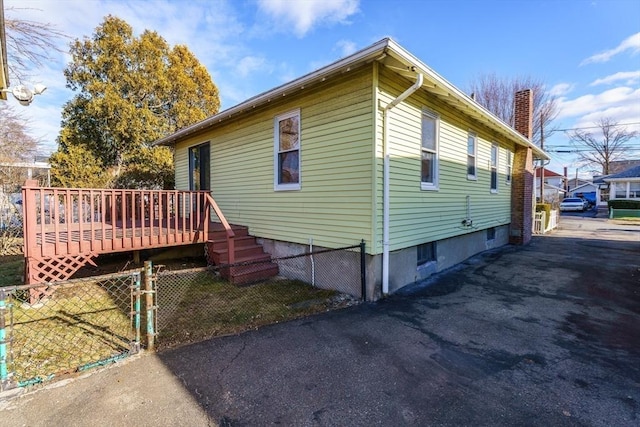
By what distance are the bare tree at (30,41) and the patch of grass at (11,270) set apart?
467 centimetres

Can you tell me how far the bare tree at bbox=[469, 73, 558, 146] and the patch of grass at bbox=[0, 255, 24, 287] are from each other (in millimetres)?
27399

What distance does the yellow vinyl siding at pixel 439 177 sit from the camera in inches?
215

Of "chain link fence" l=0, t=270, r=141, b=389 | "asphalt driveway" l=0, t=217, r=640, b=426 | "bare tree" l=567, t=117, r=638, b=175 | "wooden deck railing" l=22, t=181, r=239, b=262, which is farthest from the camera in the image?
"bare tree" l=567, t=117, r=638, b=175

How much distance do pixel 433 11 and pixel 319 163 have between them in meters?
5.96

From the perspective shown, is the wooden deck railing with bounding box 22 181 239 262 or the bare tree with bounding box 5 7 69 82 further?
the bare tree with bounding box 5 7 69 82

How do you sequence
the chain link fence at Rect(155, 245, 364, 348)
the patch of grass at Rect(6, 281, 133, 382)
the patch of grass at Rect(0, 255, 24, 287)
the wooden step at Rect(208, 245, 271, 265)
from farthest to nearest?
the wooden step at Rect(208, 245, 271, 265)
the patch of grass at Rect(0, 255, 24, 287)
the chain link fence at Rect(155, 245, 364, 348)
the patch of grass at Rect(6, 281, 133, 382)

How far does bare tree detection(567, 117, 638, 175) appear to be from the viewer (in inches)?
1441

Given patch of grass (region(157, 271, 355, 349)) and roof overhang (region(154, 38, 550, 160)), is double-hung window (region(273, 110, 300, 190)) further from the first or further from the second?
patch of grass (region(157, 271, 355, 349))

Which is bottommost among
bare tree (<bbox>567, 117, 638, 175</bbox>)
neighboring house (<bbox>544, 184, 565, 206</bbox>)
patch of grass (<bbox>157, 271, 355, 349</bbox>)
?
patch of grass (<bbox>157, 271, 355, 349</bbox>)

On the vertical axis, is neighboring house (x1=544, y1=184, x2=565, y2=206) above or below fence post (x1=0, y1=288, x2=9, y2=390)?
above

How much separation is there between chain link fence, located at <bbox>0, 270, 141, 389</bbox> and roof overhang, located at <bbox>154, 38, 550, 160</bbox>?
399 centimetres

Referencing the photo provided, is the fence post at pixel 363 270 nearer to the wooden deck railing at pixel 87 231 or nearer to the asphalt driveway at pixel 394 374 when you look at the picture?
the asphalt driveway at pixel 394 374

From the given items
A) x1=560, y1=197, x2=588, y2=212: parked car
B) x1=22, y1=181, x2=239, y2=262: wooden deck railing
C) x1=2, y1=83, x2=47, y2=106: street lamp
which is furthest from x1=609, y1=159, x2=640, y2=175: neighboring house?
x1=2, y1=83, x2=47, y2=106: street lamp

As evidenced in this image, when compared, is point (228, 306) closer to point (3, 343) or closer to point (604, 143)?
point (3, 343)
